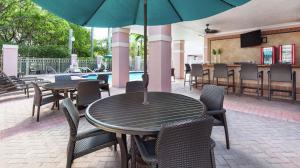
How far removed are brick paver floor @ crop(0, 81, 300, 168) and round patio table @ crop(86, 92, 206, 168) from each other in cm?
77

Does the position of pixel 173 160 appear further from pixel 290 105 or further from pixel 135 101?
pixel 290 105

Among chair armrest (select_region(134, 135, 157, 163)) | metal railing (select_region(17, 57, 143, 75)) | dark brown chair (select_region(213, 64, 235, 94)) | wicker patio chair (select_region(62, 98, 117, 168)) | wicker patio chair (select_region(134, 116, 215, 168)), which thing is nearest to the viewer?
wicker patio chair (select_region(134, 116, 215, 168))

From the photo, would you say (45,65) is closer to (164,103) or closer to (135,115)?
(164,103)

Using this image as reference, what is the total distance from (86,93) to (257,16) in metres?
6.07

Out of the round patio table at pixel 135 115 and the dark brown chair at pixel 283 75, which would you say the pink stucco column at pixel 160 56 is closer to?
the dark brown chair at pixel 283 75

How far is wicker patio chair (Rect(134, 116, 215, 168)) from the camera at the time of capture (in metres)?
1.42

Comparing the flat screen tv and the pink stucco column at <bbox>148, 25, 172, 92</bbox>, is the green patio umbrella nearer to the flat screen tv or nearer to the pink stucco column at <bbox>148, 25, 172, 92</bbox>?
the pink stucco column at <bbox>148, 25, 172, 92</bbox>

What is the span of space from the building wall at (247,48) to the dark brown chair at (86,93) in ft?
24.1

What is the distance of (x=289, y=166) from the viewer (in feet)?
8.21

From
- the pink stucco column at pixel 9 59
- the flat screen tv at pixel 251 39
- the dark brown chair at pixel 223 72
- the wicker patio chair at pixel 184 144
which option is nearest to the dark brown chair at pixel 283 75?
the dark brown chair at pixel 223 72

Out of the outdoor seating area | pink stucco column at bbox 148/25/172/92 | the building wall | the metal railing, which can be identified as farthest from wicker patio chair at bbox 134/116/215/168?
the metal railing

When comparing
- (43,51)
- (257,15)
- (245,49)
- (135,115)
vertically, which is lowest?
(135,115)

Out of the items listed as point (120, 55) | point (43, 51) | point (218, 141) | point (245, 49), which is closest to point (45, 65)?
point (43, 51)

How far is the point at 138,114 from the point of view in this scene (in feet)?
6.39
